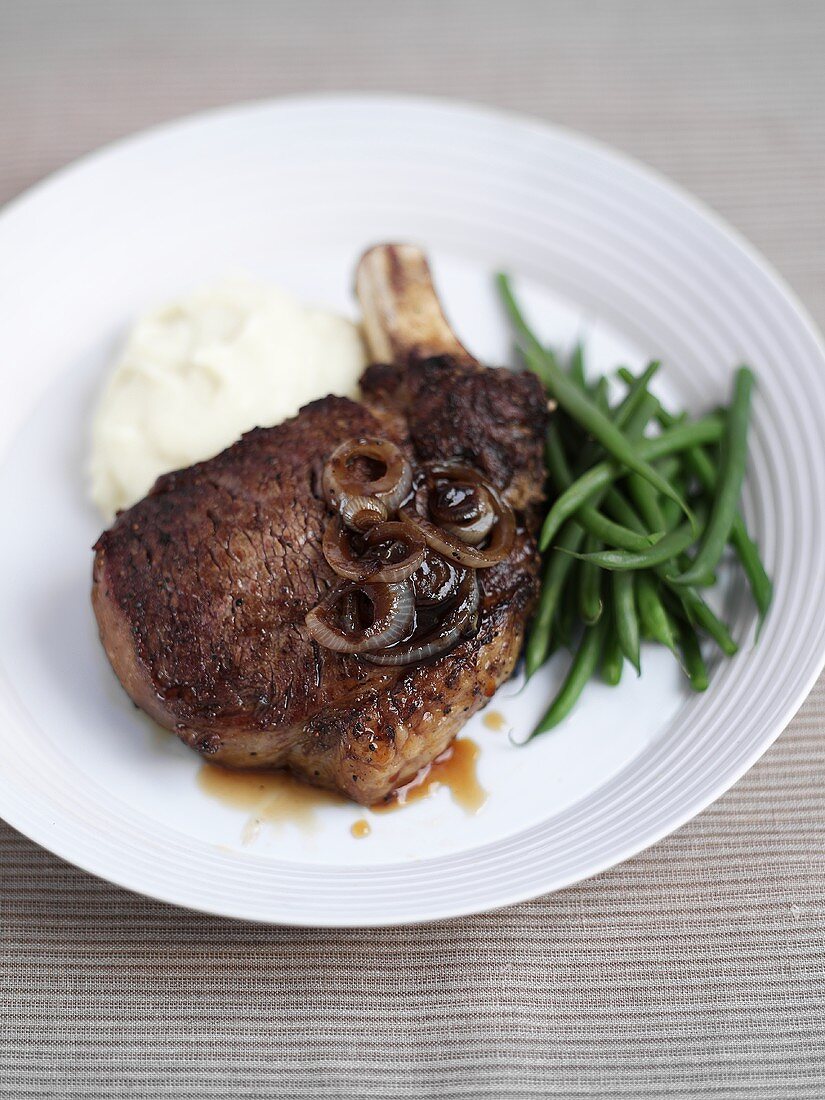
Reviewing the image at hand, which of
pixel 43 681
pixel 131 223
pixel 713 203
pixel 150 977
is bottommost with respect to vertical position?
pixel 150 977

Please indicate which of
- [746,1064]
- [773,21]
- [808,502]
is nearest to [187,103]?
[773,21]

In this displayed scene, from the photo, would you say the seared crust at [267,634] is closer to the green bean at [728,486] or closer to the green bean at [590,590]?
the green bean at [590,590]

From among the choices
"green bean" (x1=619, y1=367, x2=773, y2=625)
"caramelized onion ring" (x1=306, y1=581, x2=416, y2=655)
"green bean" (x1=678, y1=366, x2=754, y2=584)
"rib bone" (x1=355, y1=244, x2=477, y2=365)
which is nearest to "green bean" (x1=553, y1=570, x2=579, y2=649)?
"green bean" (x1=678, y1=366, x2=754, y2=584)

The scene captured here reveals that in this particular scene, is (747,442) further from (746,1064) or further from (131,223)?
(131,223)

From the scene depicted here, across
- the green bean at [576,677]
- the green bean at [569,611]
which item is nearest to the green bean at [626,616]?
the green bean at [576,677]

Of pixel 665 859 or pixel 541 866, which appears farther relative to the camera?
pixel 665 859

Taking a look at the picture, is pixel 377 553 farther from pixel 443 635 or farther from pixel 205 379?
pixel 205 379
